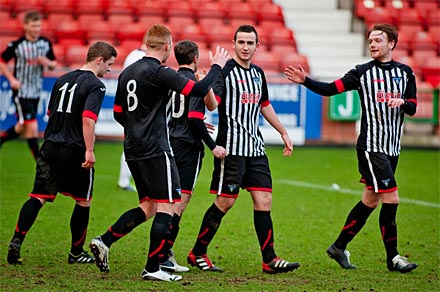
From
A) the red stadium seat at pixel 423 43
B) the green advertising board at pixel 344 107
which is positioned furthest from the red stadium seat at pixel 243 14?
the green advertising board at pixel 344 107

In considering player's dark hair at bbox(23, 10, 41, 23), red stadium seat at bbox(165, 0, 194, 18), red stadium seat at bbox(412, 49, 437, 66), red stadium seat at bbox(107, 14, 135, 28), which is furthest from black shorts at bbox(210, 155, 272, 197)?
red stadium seat at bbox(412, 49, 437, 66)

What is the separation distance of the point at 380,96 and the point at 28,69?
6705mm

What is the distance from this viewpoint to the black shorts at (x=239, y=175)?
7.07m

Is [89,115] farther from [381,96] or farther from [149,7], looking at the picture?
[149,7]

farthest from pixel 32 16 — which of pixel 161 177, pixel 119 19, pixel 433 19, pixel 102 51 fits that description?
pixel 433 19

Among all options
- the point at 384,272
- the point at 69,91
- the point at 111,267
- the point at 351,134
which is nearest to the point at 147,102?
the point at 69,91

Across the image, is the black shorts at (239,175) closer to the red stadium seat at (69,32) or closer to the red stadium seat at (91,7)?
Answer: the red stadium seat at (69,32)

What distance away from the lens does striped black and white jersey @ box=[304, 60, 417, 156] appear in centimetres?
734

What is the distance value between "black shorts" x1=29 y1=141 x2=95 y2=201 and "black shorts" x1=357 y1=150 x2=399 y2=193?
227 centimetres

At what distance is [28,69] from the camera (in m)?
12.6

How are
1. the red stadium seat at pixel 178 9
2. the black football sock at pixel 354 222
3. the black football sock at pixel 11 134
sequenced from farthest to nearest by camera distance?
1. the red stadium seat at pixel 178 9
2. the black football sock at pixel 11 134
3. the black football sock at pixel 354 222

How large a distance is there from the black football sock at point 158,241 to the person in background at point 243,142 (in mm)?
690

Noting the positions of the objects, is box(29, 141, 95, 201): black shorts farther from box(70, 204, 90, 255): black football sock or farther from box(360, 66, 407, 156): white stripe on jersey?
box(360, 66, 407, 156): white stripe on jersey

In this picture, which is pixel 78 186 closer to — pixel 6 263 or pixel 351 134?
pixel 6 263
